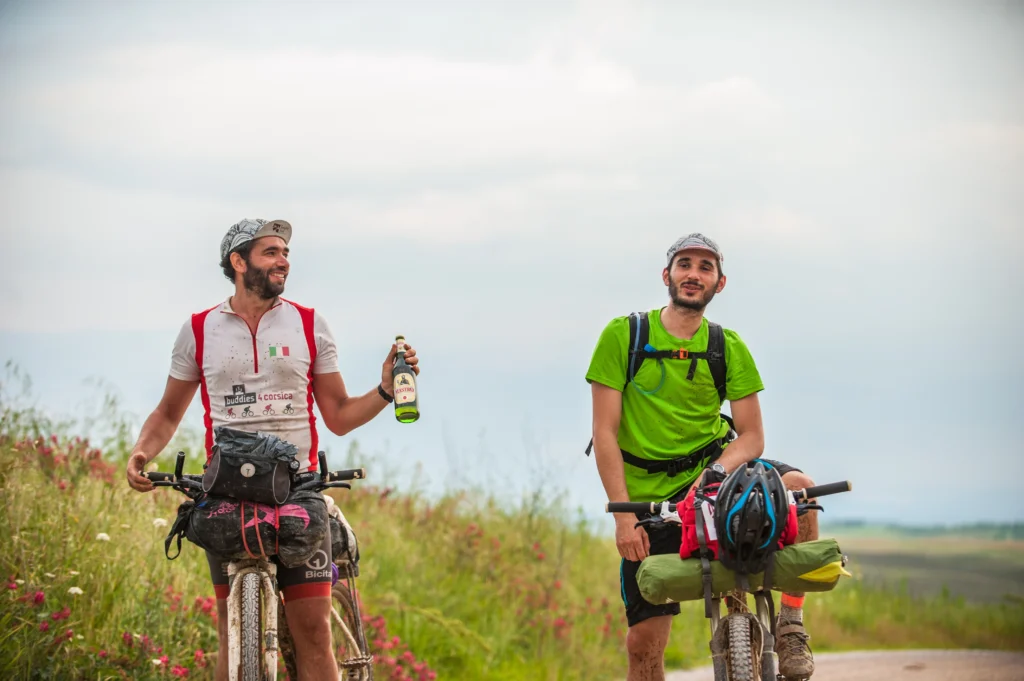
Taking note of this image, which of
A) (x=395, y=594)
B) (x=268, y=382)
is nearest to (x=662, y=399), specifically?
(x=268, y=382)

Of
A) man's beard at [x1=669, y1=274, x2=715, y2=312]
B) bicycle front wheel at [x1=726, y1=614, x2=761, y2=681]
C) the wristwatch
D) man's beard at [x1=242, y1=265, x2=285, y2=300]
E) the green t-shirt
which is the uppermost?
man's beard at [x1=242, y1=265, x2=285, y2=300]

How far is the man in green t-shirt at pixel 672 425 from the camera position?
22.4 ft

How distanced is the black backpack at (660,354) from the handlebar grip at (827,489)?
952 millimetres

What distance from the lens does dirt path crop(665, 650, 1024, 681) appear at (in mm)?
12086

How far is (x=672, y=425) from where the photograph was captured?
22.8ft

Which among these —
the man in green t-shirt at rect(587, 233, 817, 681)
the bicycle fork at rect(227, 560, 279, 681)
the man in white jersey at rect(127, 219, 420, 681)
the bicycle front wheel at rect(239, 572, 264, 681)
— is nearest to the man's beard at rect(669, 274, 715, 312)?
the man in green t-shirt at rect(587, 233, 817, 681)

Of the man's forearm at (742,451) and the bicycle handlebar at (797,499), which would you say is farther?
the man's forearm at (742,451)

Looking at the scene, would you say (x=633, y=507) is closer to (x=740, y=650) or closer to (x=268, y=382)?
(x=740, y=650)

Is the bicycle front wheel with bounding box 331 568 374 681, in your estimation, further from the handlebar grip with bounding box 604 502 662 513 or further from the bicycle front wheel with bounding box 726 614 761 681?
the bicycle front wheel with bounding box 726 614 761 681

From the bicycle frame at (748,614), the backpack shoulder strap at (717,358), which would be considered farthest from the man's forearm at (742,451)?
the bicycle frame at (748,614)

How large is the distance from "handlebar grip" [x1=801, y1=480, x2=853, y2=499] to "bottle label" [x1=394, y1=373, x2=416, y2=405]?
6.40 feet

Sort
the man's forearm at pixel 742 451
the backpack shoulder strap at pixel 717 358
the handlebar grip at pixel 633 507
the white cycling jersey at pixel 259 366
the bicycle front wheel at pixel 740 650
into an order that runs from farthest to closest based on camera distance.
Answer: the backpack shoulder strap at pixel 717 358
the man's forearm at pixel 742 451
the white cycling jersey at pixel 259 366
the handlebar grip at pixel 633 507
the bicycle front wheel at pixel 740 650

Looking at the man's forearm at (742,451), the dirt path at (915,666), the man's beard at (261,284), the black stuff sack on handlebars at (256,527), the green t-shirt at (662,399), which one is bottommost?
the dirt path at (915,666)

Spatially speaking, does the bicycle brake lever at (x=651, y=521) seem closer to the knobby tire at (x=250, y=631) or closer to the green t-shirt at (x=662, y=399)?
the green t-shirt at (x=662, y=399)
